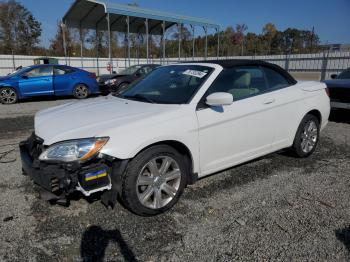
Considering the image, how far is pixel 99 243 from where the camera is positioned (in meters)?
2.63

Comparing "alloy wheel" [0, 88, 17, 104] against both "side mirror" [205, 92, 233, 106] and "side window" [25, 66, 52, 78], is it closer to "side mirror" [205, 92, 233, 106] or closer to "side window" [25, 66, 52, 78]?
"side window" [25, 66, 52, 78]

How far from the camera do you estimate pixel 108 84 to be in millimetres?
13500

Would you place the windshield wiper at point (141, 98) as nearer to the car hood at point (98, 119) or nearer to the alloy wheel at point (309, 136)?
the car hood at point (98, 119)

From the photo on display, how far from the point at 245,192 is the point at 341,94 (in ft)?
16.8

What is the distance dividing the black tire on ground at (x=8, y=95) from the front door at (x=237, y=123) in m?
10.0

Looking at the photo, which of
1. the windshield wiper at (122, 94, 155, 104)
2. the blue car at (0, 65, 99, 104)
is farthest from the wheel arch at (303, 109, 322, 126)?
the blue car at (0, 65, 99, 104)

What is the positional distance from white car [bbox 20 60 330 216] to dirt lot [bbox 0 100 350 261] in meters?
0.32

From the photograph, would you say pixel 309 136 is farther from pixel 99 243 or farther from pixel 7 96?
pixel 7 96

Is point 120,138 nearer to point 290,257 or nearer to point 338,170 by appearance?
point 290,257

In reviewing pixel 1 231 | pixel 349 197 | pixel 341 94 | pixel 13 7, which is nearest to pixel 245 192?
pixel 349 197


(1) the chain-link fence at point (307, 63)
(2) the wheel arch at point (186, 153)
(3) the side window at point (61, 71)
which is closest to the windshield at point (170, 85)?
(2) the wheel arch at point (186, 153)

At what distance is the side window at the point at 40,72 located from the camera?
37.3 ft

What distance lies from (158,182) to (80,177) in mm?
808

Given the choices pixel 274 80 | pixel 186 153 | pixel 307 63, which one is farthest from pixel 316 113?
pixel 307 63
